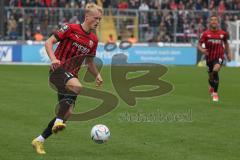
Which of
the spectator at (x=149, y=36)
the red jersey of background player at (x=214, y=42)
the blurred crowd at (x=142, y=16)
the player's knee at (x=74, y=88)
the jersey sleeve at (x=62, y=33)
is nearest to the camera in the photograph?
the player's knee at (x=74, y=88)

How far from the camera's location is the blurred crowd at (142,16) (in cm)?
3953

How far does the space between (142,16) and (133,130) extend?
2834 cm

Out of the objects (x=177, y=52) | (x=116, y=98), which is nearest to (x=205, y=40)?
(x=116, y=98)

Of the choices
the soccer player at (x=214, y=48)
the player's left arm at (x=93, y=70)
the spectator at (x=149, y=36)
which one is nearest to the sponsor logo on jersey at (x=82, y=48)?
the player's left arm at (x=93, y=70)

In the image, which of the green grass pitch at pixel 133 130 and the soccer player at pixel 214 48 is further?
the soccer player at pixel 214 48

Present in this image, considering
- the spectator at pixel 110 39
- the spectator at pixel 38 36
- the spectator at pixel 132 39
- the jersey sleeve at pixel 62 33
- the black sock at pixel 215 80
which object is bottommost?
the spectator at pixel 132 39

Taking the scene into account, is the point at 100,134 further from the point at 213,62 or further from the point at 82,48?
the point at 213,62

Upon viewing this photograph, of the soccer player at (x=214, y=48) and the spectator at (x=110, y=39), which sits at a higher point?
the soccer player at (x=214, y=48)

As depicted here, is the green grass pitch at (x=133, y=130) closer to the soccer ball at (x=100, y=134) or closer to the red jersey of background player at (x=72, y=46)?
the soccer ball at (x=100, y=134)

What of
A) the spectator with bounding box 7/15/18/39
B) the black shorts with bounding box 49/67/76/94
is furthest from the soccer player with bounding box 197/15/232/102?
the spectator with bounding box 7/15/18/39

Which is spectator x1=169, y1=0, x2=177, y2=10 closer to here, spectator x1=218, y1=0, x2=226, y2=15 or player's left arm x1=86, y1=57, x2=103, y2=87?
spectator x1=218, y1=0, x2=226, y2=15

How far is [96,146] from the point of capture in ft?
36.8

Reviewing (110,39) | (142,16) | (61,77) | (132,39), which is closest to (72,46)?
(61,77)

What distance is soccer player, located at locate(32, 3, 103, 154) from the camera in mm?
10438
